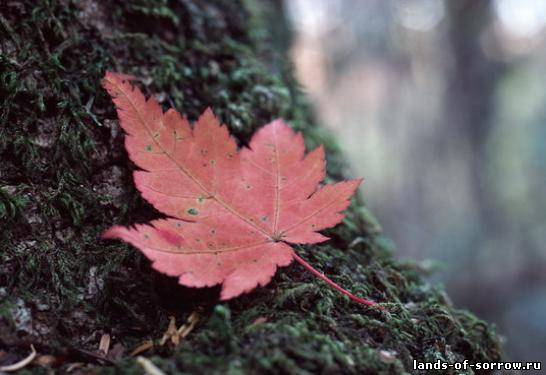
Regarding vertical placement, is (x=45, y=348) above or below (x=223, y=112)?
below

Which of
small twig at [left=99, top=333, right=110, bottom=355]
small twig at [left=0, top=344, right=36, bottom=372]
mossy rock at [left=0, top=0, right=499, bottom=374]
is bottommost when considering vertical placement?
small twig at [left=0, top=344, right=36, bottom=372]

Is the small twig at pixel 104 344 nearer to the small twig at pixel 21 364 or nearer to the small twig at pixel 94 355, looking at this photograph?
the small twig at pixel 94 355

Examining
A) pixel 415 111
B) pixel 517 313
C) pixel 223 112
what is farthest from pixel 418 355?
pixel 415 111

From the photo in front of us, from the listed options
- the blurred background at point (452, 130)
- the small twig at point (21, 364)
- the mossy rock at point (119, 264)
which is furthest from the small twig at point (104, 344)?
the blurred background at point (452, 130)

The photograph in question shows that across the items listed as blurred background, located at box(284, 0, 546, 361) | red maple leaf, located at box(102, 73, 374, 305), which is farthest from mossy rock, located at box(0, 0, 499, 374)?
blurred background, located at box(284, 0, 546, 361)

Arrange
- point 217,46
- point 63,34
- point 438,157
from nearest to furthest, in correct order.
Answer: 1. point 63,34
2. point 217,46
3. point 438,157

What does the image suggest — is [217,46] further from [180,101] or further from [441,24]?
[441,24]

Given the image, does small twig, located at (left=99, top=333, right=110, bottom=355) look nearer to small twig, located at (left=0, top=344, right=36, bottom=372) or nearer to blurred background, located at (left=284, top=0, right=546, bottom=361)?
small twig, located at (left=0, top=344, right=36, bottom=372)
